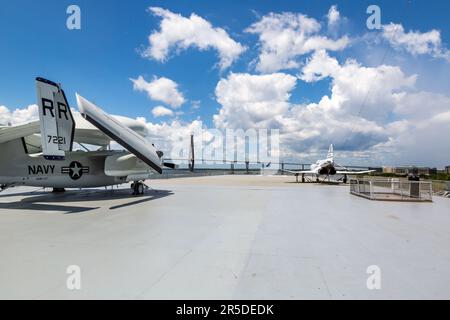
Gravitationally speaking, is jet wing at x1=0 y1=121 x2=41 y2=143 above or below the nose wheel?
above

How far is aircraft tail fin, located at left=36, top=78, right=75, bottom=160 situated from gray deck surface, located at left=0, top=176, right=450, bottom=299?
2.82 metres

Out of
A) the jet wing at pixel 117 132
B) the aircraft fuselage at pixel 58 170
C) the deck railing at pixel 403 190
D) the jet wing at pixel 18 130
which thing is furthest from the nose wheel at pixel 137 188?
the deck railing at pixel 403 190

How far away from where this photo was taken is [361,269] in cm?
433

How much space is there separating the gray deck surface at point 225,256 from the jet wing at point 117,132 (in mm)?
4424

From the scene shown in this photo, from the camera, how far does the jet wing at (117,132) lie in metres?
11.0

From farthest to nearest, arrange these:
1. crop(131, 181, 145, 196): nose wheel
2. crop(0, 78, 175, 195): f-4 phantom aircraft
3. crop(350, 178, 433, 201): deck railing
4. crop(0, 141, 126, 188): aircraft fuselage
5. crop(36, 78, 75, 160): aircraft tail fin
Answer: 1. crop(131, 181, 145, 196): nose wheel
2. crop(350, 178, 433, 201): deck railing
3. crop(0, 141, 126, 188): aircraft fuselage
4. crop(0, 78, 175, 195): f-4 phantom aircraft
5. crop(36, 78, 75, 160): aircraft tail fin

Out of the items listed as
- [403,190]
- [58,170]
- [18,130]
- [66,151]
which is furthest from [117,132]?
[403,190]

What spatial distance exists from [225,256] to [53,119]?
9.43 meters

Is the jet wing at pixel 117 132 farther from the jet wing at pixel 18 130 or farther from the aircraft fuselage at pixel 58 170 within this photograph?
the aircraft fuselage at pixel 58 170

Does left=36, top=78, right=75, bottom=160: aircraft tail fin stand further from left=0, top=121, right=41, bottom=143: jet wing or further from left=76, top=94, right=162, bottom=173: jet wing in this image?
left=0, top=121, right=41, bottom=143: jet wing

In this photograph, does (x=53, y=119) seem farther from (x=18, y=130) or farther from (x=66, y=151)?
(x=66, y=151)

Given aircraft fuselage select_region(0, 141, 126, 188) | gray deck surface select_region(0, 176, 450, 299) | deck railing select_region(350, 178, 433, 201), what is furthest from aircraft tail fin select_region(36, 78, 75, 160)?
deck railing select_region(350, 178, 433, 201)

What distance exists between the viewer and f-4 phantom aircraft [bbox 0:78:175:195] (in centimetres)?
1034

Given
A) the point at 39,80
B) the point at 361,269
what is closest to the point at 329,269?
the point at 361,269
